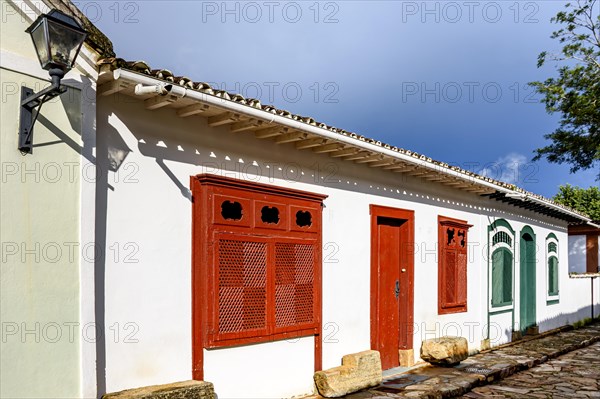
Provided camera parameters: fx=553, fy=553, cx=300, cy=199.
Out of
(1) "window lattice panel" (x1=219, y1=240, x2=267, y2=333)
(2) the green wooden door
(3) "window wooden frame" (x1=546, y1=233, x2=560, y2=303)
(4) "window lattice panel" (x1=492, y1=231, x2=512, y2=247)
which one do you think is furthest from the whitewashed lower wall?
(3) "window wooden frame" (x1=546, y1=233, x2=560, y2=303)

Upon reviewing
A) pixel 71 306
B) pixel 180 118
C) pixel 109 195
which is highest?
pixel 180 118

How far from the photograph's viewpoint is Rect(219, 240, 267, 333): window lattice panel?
5812 mm

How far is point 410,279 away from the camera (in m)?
8.93

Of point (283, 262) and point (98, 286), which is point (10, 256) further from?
point (283, 262)

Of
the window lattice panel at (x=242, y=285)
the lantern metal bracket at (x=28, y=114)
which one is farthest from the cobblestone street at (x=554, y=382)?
the lantern metal bracket at (x=28, y=114)

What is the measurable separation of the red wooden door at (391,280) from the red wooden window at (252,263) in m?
1.52

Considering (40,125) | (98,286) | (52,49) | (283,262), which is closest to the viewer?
(52,49)

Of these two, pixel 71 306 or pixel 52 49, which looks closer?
pixel 52 49

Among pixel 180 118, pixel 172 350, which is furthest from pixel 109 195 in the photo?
pixel 172 350

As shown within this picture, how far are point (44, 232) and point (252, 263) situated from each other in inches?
97.0

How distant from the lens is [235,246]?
19.5ft

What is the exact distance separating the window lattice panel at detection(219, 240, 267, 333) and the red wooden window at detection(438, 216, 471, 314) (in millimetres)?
4512

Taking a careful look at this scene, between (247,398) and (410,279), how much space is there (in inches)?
151

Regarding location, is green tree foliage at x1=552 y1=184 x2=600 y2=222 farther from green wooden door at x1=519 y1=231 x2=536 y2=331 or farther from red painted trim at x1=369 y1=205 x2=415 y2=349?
red painted trim at x1=369 y1=205 x2=415 y2=349
